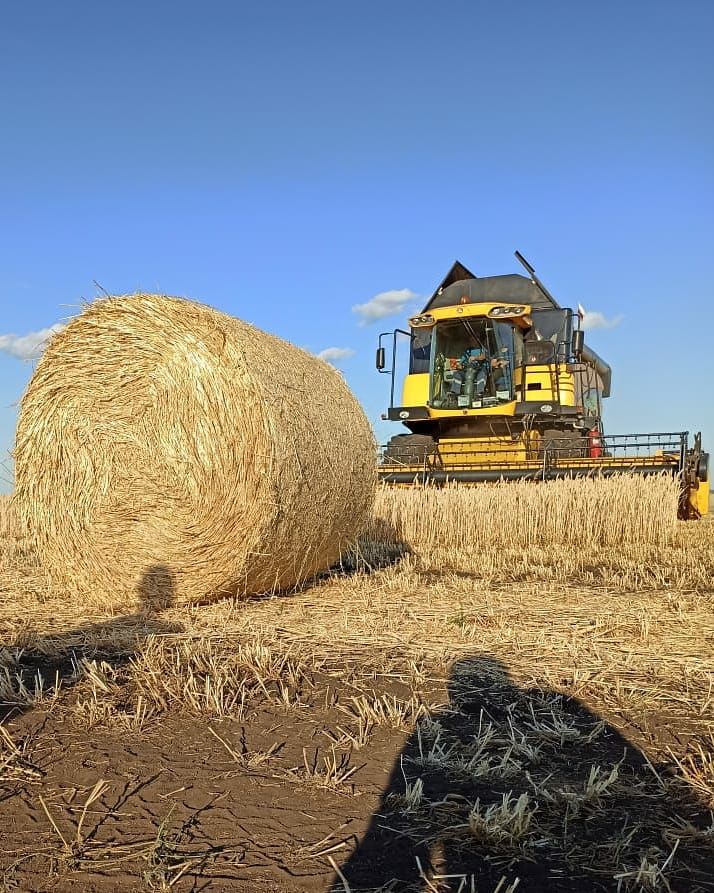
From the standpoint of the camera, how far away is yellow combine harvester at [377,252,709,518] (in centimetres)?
1019

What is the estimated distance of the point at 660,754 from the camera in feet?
8.31

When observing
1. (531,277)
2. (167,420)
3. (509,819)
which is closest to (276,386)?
(167,420)

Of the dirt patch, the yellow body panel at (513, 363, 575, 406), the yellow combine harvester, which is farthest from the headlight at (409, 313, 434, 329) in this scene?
the dirt patch

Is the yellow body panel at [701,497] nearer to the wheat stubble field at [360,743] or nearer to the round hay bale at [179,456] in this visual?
the wheat stubble field at [360,743]

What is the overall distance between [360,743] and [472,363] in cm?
932

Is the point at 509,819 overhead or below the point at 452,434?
below

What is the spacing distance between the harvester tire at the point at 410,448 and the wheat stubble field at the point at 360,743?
5319 mm

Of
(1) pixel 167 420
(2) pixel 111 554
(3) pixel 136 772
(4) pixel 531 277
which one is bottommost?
(3) pixel 136 772

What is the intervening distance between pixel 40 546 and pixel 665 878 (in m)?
4.93

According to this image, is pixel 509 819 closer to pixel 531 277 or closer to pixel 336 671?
pixel 336 671

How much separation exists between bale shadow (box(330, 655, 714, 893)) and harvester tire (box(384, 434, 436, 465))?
26.1 feet

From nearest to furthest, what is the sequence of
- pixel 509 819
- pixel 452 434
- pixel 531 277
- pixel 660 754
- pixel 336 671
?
pixel 509 819 → pixel 660 754 → pixel 336 671 → pixel 452 434 → pixel 531 277

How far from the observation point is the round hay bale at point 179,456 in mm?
4977

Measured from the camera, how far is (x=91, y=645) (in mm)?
3967
